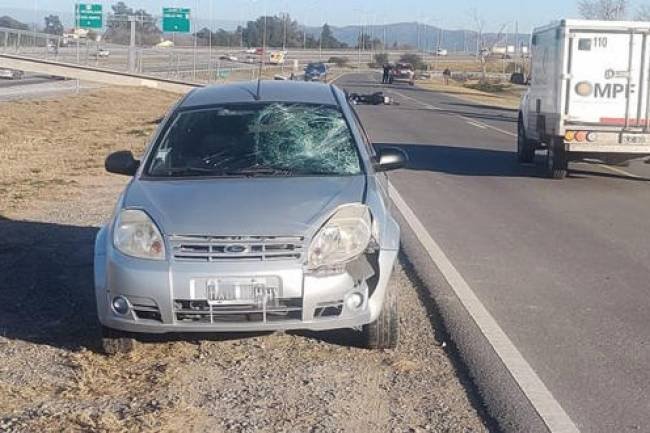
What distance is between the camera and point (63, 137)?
1006 inches

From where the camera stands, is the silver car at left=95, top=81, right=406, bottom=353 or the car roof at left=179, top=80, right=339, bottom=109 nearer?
the silver car at left=95, top=81, right=406, bottom=353

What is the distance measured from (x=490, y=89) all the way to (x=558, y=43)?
219 feet

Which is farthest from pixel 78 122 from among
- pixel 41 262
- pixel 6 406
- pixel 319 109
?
pixel 6 406

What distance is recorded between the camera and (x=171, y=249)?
20.3 ft

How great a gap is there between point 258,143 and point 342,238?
1.49 m

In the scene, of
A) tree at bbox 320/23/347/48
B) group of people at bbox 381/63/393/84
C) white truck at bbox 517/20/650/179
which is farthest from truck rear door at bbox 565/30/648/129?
tree at bbox 320/23/347/48

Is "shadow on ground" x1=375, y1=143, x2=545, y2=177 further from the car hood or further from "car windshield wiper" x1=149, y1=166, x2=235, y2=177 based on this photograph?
the car hood

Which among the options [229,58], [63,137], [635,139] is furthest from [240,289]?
[229,58]

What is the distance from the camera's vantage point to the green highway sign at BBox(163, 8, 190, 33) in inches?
2560

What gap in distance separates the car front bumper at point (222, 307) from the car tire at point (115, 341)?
6.4 inches

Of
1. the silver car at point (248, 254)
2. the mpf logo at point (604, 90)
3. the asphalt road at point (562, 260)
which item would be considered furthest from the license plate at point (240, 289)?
the mpf logo at point (604, 90)

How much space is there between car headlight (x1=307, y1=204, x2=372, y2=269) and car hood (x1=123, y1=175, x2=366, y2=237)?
0.21ft

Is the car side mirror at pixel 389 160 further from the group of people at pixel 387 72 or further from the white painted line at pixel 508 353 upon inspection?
the group of people at pixel 387 72

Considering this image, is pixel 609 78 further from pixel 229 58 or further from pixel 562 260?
pixel 229 58
